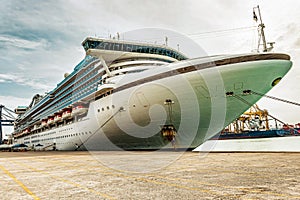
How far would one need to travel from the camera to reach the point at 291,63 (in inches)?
555

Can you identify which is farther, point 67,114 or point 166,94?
point 67,114

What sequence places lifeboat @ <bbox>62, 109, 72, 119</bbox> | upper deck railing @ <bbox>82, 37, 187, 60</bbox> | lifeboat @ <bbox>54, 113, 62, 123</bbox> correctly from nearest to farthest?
upper deck railing @ <bbox>82, 37, 187, 60</bbox>
lifeboat @ <bbox>62, 109, 72, 119</bbox>
lifeboat @ <bbox>54, 113, 62, 123</bbox>

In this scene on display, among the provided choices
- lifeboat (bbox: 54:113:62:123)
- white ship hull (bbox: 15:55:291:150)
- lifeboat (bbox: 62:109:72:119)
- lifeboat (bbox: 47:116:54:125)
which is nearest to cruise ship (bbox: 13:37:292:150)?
white ship hull (bbox: 15:55:291:150)

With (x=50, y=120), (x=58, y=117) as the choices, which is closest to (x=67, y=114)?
(x=58, y=117)

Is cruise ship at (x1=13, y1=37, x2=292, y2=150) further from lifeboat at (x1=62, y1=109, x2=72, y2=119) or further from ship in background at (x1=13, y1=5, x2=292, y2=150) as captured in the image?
lifeboat at (x1=62, y1=109, x2=72, y2=119)

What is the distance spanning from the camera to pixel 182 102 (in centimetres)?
1434

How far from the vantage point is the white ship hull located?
13.5 m

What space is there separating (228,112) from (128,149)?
8.35 meters

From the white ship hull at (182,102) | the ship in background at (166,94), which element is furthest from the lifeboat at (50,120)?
the white ship hull at (182,102)

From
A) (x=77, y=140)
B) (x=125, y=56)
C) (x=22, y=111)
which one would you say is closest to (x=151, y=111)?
(x=125, y=56)

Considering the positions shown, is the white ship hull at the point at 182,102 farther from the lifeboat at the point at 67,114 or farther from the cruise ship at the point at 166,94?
the lifeboat at the point at 67,114

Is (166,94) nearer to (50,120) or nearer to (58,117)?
(58,117)

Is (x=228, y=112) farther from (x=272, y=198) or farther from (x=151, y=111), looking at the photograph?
(x=272, y=198)

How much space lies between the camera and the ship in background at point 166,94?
44.4 feet
